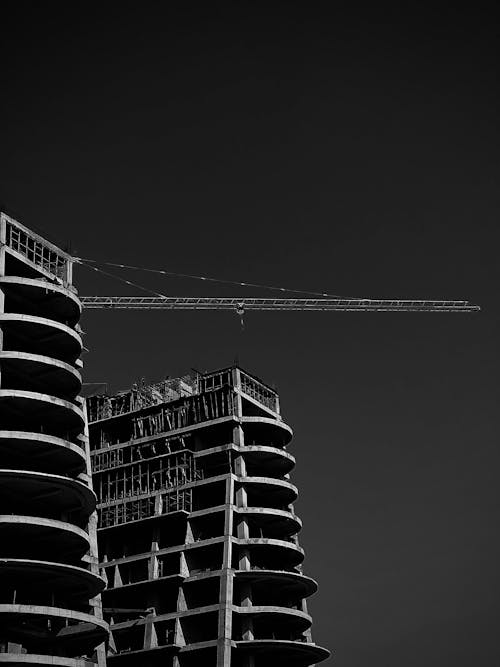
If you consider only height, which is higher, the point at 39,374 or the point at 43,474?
the point at 39,374

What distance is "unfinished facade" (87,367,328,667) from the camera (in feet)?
342

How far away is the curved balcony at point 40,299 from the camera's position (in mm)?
92500

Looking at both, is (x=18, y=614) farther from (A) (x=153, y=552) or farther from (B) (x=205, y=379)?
(B) (x=205, y=379)

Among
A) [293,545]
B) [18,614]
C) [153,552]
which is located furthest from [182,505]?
[18,614]

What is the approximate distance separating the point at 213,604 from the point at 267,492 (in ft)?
50.9

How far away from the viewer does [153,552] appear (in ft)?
366

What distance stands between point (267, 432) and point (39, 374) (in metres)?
36.2

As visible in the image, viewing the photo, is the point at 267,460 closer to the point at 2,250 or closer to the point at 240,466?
the point at 240,466

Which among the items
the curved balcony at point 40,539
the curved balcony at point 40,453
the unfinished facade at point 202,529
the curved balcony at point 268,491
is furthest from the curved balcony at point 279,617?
the curved balcony at point 40,453

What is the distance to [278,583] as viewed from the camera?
108 m

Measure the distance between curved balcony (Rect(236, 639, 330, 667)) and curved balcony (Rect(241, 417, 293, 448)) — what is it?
24.6 metres

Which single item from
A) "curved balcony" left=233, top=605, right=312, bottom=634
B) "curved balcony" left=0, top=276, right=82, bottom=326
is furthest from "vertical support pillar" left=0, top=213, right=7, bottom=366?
"curved balcony" left=233, top=605, right=312, bottom=634

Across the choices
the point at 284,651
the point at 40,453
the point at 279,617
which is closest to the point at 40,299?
the point at 40,453

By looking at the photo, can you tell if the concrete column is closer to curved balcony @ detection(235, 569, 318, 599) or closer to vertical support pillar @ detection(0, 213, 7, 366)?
curved balcony @ detection(235, 569, 318, 599)
